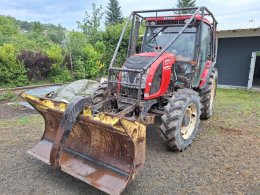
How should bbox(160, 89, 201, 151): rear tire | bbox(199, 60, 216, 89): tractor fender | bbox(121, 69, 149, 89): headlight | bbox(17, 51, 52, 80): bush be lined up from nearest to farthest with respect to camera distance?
bbox(160, 89, 201, 151): rear tire < bbox(121, 69, 149, 89): headlight < bbox(199, 60, 216, 89): tractor fender < bbox(17, 51, 52, 80): bush

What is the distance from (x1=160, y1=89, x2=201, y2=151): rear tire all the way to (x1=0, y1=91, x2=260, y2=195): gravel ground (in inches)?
8.4

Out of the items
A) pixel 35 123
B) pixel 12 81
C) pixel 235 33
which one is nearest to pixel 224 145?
pixel 35 123

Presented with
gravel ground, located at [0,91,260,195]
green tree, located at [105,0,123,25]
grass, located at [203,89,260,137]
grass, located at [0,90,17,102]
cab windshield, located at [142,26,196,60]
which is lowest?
gravel ground, located at [0,91,260,195]

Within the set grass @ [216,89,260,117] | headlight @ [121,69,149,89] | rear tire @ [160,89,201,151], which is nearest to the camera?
rear tire @ [160,89,201,151]

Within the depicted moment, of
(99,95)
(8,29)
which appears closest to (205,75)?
(99,95)

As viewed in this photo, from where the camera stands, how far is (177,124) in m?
3.64

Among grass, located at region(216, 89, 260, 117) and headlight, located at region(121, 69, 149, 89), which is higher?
headlight, located at region(121, 69, 149, 89)

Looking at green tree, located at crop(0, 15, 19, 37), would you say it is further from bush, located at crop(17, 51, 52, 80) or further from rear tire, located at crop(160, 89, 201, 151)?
rear tire, located at crop(160, 89, 201, 151)

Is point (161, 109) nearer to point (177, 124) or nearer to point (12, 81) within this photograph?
point (177, 124)

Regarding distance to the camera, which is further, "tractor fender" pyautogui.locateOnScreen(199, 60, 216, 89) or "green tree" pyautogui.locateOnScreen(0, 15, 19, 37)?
"green tree" pyautogui.locateOnScreen(0, 15, 19, 37)

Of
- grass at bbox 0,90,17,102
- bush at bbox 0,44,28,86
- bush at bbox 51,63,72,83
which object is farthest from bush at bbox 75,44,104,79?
grass at bbox 0,90,17,102

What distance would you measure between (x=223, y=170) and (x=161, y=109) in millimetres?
1393

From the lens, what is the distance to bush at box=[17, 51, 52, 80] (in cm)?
1001

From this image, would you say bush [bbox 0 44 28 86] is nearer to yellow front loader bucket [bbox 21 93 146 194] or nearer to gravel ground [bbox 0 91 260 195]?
gravel ground [bbox 0 91 260 195]
